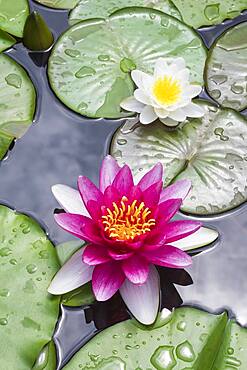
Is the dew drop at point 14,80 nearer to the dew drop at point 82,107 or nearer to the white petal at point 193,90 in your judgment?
the dew drop at point 82,107

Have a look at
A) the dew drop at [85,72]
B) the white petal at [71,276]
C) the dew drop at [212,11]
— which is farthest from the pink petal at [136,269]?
the dew drop at [212,11]

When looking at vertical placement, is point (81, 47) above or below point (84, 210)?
above

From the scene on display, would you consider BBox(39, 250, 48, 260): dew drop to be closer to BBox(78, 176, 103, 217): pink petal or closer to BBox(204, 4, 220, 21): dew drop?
BBox(78, 176, 103, 217): pink petal

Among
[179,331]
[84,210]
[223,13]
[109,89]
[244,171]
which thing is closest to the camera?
[179,331]

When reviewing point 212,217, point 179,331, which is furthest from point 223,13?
point 179,331

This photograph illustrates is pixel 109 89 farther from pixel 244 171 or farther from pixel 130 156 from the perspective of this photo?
pixel 244 171

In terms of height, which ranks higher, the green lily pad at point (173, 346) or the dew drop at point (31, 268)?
the dew drop at point (31, 268)
